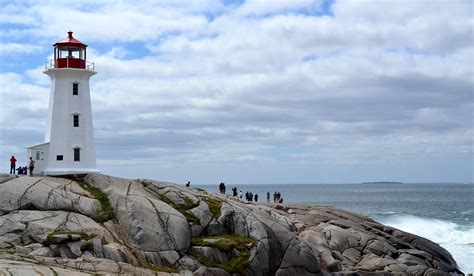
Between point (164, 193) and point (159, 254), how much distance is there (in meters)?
6.36

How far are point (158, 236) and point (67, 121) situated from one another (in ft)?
42.8

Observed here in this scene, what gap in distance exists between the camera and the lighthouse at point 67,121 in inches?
1677

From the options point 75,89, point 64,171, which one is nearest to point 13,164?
point 64,171

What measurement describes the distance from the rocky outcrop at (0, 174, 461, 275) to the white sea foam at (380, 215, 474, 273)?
1249 centimetres

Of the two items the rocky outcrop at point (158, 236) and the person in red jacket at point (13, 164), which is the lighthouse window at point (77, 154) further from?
the person in red jacket at point (13, 164)

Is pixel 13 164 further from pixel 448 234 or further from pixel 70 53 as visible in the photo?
pixel 448 234

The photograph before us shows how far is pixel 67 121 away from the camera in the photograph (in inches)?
1690

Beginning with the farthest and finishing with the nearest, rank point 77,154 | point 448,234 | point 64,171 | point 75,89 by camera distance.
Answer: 1. point 448,234
2. point 75,89
3. point 77,154
4. point 64,171

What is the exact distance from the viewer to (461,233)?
233ft

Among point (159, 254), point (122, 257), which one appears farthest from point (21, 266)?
point (159, 254)

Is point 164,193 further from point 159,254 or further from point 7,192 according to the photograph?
point 7,192

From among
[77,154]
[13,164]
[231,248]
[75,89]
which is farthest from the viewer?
[75,89]

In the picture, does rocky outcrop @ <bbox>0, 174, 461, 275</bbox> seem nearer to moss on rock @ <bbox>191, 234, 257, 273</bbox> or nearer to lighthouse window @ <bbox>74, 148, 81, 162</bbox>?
moss on rock @ <bbox>191, 234, 257, 273</bbox>

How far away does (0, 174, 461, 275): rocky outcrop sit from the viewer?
101 ft
